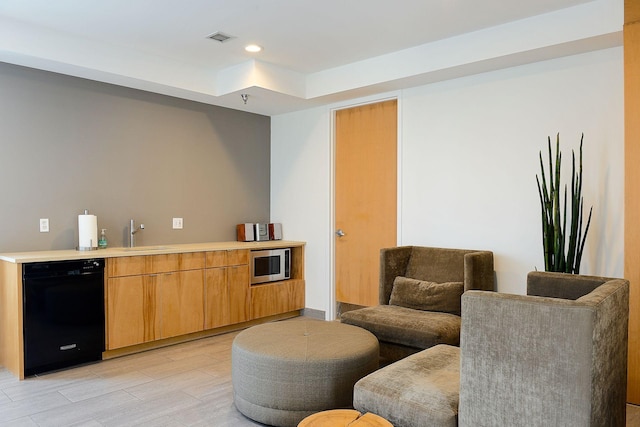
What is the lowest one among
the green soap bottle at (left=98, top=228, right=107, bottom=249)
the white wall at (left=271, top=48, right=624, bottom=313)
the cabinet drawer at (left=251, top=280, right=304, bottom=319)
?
the cabinet drawer at (left=251, top=280, right=304, bottom=319)

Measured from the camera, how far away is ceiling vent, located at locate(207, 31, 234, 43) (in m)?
3.61

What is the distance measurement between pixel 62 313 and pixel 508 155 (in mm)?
3649

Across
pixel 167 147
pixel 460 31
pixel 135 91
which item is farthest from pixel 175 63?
pixel 460 31

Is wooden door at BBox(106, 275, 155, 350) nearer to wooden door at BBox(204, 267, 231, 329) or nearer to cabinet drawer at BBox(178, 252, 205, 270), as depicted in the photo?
cabinet drawer at BBox(178, 252, 205, 270)

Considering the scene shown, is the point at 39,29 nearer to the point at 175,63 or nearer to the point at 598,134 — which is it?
the point at 175,63

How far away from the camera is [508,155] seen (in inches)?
147

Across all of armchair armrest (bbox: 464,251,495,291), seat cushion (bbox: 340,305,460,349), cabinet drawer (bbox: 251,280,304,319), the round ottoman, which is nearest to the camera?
the round ottoman

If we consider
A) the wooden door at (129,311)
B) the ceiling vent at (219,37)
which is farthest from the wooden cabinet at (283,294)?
the ceiling vent at (219,37)

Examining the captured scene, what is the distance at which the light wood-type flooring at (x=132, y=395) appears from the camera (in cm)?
266

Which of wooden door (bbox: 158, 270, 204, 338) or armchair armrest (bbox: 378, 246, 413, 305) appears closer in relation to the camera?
armchair armrest (bbox: 378, 246, 413, 305)

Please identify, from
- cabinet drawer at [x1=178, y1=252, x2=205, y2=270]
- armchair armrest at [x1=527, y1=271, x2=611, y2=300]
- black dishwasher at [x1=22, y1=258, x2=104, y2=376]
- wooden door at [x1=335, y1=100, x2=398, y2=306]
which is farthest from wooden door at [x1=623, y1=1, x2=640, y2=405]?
black dishwasher at [x1=22, y1=258, x2=104, y2=376]

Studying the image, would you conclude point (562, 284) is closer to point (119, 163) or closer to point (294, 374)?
point (294, 374)

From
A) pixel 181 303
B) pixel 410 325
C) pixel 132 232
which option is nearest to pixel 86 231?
pixel 132 232

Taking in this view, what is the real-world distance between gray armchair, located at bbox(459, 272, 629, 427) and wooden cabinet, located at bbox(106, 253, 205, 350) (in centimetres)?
288
